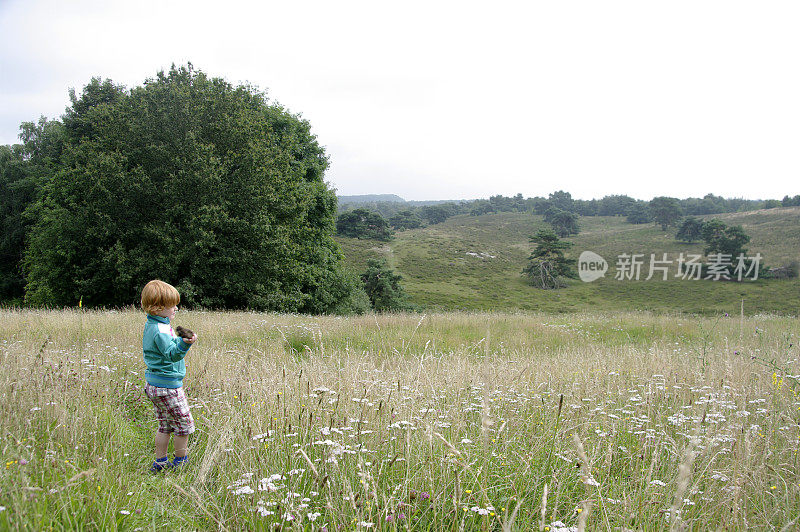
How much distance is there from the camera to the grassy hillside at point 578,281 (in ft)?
196

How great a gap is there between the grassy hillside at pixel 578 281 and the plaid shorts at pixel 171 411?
48.0 m

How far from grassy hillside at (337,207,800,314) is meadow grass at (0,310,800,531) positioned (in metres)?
47.1

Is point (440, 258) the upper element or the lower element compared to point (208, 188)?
lower

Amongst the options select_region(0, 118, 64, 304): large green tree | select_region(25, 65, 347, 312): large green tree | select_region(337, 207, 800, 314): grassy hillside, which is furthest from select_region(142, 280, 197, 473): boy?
select_region(337, 207, 800, 314): grassy hillside

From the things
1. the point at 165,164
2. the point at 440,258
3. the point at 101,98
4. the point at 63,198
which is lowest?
the point at 440,258

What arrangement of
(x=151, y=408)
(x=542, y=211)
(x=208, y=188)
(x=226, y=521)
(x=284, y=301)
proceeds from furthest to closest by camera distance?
(x=542, y=211), (x=284, y=301), (x=208, y=188), (x=151, y=408), (x=226, y=521)

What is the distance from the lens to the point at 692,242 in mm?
80750

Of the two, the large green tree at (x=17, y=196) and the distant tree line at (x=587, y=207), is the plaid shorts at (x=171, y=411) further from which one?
the distant tree line at (x=587, y=207)

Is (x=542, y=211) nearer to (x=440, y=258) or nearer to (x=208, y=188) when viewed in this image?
(x=440, y=258)

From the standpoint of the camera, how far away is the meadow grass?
228 centimetres

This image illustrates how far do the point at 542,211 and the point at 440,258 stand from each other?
54.5 m

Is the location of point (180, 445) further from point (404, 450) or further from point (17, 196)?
point (17, 196)

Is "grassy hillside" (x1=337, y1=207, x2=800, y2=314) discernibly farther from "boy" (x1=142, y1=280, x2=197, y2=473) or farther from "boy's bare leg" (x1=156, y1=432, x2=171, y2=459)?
"boy's bare leg" (x1=156, y1=432, x2=171, y2=459)

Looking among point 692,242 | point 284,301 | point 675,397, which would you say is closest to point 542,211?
point 692,242
